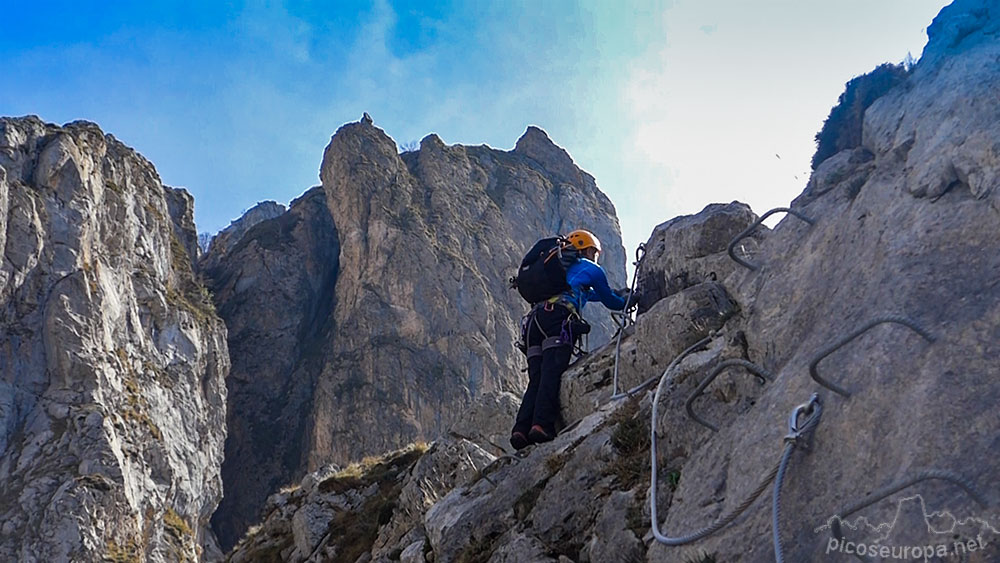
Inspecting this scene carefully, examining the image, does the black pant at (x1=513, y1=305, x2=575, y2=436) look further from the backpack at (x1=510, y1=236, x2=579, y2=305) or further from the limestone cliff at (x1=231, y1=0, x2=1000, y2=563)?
the limestone cliff at (x1=231, y1=0, x2=1000, y2=563)

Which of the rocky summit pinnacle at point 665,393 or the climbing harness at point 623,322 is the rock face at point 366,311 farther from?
the climbing harness at point 623,322

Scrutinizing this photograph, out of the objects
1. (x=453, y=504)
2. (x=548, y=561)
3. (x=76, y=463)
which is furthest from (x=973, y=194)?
(x=76, y=463)

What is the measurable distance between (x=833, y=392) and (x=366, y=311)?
162 ft

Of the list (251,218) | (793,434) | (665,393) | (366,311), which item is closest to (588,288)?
(665,393)

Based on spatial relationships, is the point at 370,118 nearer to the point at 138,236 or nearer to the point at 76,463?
the point at 138,236

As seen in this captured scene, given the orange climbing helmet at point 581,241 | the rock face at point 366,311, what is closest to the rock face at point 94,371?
the rock face at point 366,311

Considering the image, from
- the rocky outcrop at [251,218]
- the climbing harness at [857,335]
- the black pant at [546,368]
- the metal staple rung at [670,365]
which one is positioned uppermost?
the rocky outcrop at [251,218]

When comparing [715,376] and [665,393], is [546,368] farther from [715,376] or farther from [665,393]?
[715,376]

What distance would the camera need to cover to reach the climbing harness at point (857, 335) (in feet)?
13.4

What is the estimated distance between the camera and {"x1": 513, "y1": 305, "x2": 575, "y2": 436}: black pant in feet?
31.9

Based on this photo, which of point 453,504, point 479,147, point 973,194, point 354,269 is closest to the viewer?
point 973,194

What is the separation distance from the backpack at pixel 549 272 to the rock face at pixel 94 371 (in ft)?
82.5

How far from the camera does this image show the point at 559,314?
1024 cm

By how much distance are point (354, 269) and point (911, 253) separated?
52.0m
